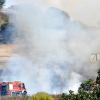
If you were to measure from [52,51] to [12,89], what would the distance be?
7.22 m

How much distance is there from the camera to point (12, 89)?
23078mm

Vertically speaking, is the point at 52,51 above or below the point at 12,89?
above

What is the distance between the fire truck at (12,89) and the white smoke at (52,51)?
1.15m

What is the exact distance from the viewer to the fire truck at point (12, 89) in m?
22.8

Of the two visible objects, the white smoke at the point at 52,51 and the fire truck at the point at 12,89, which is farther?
the white smoke at the point at 52,51

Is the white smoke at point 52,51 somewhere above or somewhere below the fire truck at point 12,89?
above

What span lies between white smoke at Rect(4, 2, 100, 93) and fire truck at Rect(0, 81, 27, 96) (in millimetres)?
1153

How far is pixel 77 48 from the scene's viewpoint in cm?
2989

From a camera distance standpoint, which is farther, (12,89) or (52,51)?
(52,51)

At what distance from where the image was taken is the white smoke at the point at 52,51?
84.1 feet

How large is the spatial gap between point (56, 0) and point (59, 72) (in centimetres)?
1142

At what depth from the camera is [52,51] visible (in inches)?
1157

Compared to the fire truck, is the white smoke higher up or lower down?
higher up

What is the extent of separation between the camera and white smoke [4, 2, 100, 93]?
2564 cm
